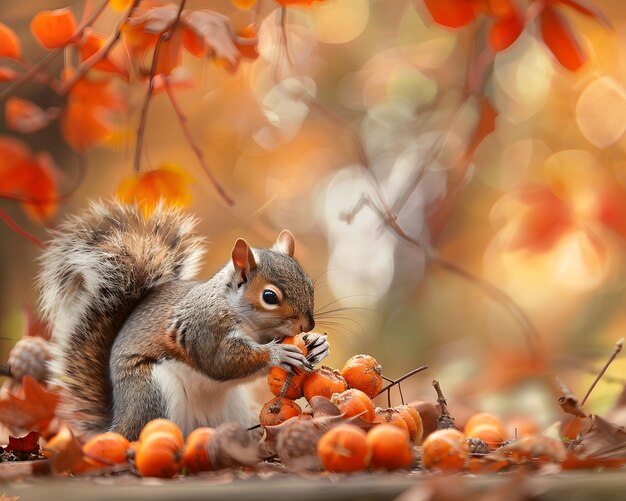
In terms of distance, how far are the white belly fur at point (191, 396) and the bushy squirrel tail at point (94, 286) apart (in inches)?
5.1

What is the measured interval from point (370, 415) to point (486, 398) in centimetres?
127

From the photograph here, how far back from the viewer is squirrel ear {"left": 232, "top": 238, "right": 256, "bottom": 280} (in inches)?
51.4

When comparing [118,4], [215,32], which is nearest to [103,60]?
[118,4]

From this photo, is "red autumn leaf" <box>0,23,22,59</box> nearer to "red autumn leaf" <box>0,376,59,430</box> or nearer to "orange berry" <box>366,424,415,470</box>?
"red autumn leaf" <box>0,376,59,430</box>

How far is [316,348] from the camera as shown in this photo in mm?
1236

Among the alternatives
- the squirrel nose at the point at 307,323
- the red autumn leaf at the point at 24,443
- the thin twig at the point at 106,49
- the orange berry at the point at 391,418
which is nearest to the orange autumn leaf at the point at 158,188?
the thin twig at the point at 106,49

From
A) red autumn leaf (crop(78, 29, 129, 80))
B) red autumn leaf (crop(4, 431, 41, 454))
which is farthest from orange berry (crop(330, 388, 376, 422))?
red autumn leaf (crop(78, 29, 129, 80))

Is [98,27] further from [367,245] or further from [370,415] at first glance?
[370,415]

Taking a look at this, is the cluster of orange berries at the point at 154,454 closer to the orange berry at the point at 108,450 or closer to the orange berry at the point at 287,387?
the orange berry at the point at 108,450

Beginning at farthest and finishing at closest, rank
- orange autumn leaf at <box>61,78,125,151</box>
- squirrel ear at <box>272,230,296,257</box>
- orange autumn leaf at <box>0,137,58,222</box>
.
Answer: orange autumn leaf at <box>61,78,125,151</box>, orange autumn leaf at <box>0,137,58,222</box>, squirrel ear at <box>272,230,296,257</box>

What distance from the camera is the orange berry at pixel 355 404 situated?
1072 mm

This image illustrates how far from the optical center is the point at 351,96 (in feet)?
9.59

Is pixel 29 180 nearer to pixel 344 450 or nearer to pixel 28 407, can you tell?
pixel 28 407

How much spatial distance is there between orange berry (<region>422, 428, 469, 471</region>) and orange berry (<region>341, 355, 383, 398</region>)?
24 centimetres
